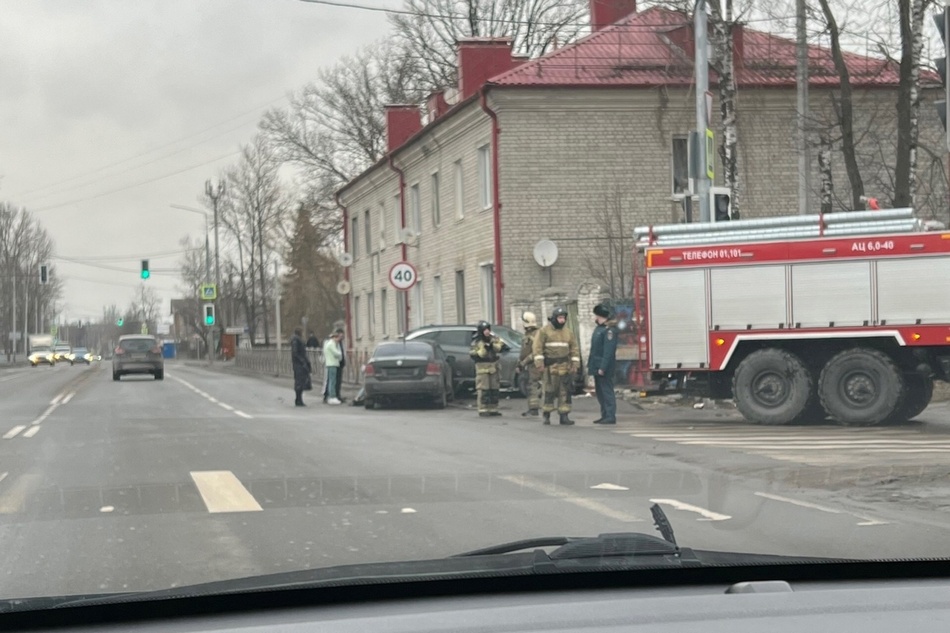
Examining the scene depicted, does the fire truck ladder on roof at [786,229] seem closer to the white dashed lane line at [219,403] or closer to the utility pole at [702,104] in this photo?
the utility pole at [702,104]

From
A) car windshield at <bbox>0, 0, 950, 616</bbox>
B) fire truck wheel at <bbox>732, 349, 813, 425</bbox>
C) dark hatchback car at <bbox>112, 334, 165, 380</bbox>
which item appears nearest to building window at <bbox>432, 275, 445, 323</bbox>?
car windshield at <bbox>0, 0, 950, 616</bbox>

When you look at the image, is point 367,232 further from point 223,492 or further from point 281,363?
point 223,492

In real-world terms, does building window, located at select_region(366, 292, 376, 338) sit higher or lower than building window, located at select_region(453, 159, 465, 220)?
lower

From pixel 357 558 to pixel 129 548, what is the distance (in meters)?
1.53

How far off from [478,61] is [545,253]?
768 centimetres

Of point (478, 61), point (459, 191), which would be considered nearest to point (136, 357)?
point (459, 191)

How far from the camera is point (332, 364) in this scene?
84.1ft

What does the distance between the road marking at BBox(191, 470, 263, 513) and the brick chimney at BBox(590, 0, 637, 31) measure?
27.1 m

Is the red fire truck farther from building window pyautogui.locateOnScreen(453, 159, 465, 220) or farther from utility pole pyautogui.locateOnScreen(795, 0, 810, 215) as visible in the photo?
building window pyautogui.locateOnScreen(453, 159, 465, 220)

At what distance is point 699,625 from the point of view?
2840 mm

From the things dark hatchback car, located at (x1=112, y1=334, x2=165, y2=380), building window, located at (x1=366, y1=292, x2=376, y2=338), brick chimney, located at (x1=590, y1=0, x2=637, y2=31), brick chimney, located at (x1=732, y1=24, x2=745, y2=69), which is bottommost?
dark hatchback car, located at (x1=112, y1=334, x2=165, y2=380)

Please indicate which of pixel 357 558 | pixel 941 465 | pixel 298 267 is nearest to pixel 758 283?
pixel 941 465

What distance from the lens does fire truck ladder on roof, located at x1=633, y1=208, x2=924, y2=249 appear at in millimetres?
16938

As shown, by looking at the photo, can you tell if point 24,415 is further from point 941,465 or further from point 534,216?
point 941,465
